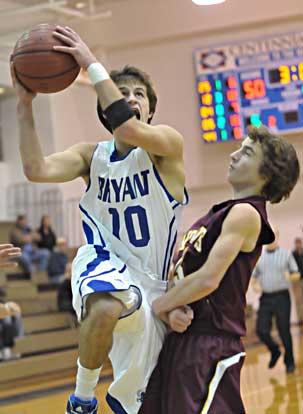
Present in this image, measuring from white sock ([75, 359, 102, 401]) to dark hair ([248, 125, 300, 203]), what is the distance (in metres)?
0.99

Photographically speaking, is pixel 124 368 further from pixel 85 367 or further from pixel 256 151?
pixel 256 151

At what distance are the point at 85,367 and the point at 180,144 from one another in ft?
3.23

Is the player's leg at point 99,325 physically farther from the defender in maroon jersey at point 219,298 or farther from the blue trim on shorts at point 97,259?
the defender in maroon jersey at point 219,298

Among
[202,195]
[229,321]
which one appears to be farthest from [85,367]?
[202,195]

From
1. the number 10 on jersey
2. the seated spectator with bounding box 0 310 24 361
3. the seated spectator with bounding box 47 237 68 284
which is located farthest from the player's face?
the seated spectator with bounding box 47 237 68 284

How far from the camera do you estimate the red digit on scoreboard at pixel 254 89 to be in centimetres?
1337

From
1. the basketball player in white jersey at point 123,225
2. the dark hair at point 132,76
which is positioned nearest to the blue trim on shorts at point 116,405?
the basketball player in white jersey at point 123,225

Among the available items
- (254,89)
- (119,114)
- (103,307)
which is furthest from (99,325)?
(254,89)

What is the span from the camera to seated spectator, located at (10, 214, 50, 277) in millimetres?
13414

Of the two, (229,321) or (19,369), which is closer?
(229,321)

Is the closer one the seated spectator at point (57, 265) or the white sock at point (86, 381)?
the white sock at point (86, 381)

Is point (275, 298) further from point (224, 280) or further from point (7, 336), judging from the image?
point (224, 280)

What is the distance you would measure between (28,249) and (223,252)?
10.9 m

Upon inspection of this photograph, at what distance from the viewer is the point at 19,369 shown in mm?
9891
